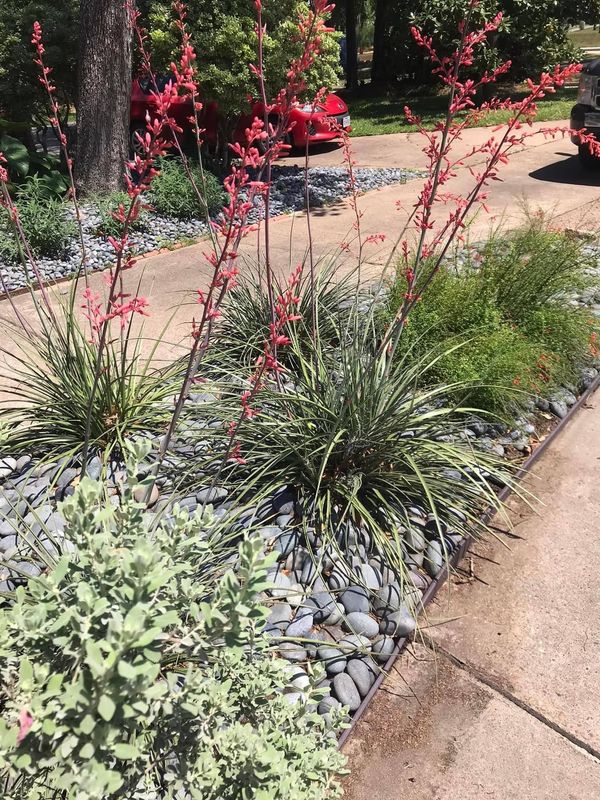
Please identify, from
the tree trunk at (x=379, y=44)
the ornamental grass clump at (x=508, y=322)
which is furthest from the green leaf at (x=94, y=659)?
the tree trunk at (x=379, y=44)

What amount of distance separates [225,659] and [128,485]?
50cm

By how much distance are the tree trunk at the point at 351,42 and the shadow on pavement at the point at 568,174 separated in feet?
42.2

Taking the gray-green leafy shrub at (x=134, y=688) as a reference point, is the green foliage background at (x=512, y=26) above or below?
above

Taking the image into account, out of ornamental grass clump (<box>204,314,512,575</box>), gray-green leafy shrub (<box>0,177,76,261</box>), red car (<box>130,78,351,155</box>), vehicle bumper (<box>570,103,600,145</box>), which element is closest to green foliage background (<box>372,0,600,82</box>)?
red car (<box>130,78,351,155</box>)

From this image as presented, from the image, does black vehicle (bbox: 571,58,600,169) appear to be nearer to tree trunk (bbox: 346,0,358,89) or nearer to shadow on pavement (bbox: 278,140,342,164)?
shadow on pavement (bbox: 278,140,342,164)

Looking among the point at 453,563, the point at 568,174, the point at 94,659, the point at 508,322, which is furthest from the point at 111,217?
the point at 568,174

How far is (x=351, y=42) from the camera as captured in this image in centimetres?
2038

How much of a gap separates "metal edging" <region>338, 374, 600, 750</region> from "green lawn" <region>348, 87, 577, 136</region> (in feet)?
34.7

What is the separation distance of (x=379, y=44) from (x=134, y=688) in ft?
74.6

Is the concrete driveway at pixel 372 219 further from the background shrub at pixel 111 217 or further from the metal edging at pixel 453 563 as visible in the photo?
the metal edging at pixel 453 563

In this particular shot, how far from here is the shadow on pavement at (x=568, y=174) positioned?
350 inches

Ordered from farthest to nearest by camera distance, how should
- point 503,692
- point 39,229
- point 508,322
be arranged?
point 39,229 → point 508,322 → point 503,692

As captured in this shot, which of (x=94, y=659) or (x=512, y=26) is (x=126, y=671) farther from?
(x=512, y=26)

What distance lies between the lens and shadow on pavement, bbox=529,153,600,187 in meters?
8.88
